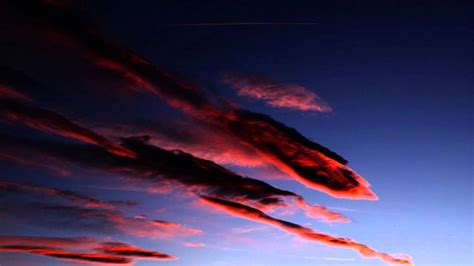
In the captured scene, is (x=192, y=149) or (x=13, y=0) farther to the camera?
(x=192, y=149)

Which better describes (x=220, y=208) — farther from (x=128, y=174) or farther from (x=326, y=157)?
(x=326, y=157)

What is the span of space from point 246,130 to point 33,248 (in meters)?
16.7

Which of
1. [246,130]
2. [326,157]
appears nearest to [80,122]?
[246,130]

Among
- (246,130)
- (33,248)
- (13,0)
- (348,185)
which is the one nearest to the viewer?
(13,0)

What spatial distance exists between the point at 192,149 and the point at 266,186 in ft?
13.3

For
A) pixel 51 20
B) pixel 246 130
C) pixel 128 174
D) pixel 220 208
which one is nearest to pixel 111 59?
pixel 51 20

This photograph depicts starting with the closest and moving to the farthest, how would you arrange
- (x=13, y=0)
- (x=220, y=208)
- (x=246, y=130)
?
(x=13, y=0)
(x=246, y=130)
(x=220, y=208)

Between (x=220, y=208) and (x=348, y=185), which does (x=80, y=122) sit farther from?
(x=348, y=185)

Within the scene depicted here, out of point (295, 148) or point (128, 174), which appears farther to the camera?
point (128, 174)

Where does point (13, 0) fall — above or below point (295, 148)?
above

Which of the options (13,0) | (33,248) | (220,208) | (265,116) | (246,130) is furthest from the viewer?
(33,248)

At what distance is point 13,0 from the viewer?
8758 millimetres

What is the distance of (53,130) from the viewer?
13.1 metres

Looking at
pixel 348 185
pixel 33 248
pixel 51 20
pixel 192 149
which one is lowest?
pixel 33 248
